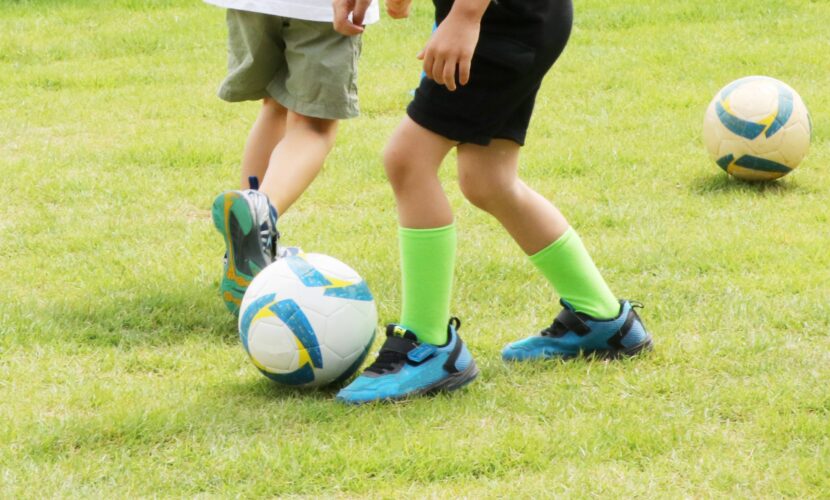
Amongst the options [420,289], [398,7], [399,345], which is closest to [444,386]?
[399,345]

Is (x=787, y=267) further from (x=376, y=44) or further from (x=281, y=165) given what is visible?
(x=376, y=44)

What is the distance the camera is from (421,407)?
3.44 meters

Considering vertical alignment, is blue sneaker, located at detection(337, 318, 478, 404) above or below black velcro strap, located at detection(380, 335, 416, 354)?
below

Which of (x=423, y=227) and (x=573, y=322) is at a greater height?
(x=423, y=227)

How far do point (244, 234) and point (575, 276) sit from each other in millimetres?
1101

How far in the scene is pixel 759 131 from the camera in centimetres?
583

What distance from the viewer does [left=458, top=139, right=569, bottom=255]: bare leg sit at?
3572 mm

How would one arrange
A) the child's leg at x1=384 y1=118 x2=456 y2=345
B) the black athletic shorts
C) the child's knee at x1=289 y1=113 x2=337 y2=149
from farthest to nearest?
the child's knee at x1=289 y1=113 x2=337 y2=149 < the child's leg at x1=384 y1=118 x2=456 y2=345 < the black athletic shorts

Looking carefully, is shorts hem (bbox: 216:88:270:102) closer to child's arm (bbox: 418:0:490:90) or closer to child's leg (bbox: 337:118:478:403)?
child's leg (bbox: 337:118:478:403)

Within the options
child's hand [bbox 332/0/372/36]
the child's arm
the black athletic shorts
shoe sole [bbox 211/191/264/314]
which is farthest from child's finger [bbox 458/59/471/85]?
shoe sole [bbox 211/191/264/314]

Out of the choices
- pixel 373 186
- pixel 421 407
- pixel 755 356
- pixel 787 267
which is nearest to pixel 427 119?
pixel 421 407

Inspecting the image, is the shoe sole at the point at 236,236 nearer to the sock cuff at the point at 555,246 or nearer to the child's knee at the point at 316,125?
the child's knee at the point at 316,125

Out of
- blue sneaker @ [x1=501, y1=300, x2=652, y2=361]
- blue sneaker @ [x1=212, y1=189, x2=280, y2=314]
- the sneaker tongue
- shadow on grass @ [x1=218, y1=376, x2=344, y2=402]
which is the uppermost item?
blue sneaker @ [x1=212, y1=189, x2=280, y2=314]

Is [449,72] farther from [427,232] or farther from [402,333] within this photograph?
[402,333]
